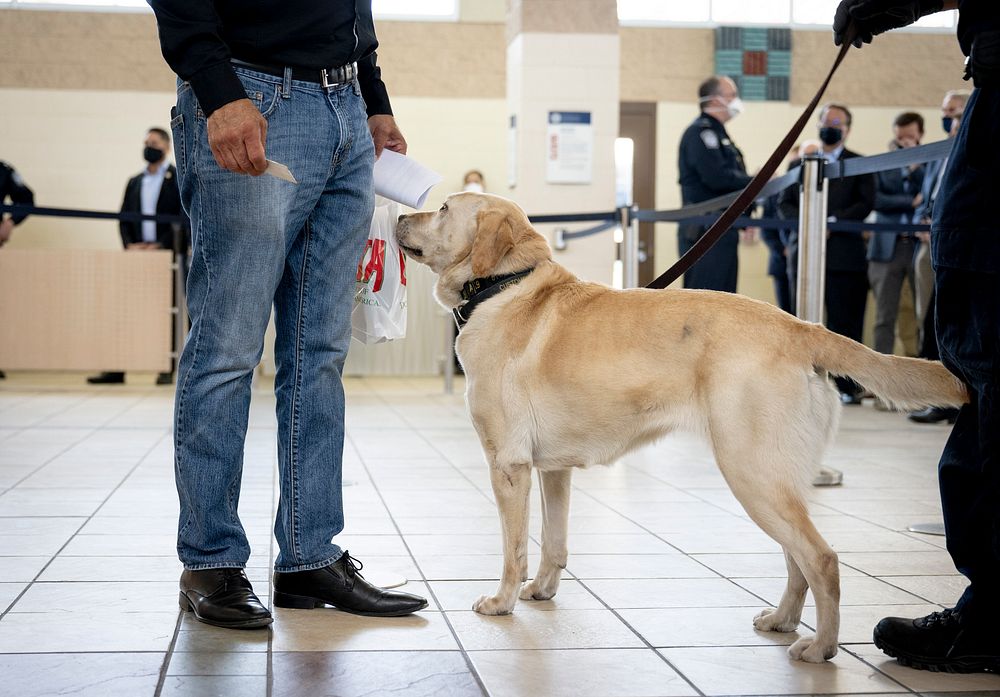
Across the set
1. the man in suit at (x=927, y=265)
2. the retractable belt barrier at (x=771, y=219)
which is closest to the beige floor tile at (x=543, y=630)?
the retractable belt barrier at (x=771, y=219)

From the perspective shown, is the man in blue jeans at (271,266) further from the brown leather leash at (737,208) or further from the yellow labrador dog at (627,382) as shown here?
the brown leather leash at (737,208)

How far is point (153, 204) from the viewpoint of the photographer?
9.66 m

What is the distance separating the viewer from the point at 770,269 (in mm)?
8688

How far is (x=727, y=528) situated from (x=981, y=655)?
1440 millimetres

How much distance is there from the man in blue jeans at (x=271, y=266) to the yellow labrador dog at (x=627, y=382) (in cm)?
30

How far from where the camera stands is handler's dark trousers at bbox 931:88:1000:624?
2.12 meters

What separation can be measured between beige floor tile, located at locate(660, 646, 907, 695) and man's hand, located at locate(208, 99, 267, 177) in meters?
1.33

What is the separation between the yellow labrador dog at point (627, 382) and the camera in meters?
2.22

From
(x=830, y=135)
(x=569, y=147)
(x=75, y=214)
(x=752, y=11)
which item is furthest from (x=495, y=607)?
(x=752, y=11)

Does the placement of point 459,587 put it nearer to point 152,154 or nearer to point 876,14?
point 876,14

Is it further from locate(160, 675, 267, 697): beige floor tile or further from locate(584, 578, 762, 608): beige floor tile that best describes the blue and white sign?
locate(160, 675, 267, 697): beige floor tile

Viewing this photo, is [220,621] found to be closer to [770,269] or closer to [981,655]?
[981,655]

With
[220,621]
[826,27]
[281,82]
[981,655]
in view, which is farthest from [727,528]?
[826,27]

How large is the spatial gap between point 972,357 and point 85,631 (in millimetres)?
1902
